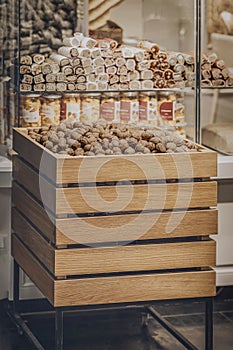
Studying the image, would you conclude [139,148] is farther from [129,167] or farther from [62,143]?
[62,143]

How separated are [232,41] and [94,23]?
28.8 inches

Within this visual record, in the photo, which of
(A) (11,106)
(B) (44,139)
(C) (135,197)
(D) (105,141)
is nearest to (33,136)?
(B) (44,139)

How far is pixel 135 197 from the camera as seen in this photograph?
10.3 feet

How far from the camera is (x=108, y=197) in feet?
10.2

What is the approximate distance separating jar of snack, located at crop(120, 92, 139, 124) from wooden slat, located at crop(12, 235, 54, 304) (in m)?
0.75

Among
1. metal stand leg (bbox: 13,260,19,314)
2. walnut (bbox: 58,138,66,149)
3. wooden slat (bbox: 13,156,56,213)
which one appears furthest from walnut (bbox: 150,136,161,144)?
metal stand leg (bbox: 13,260,19,314)

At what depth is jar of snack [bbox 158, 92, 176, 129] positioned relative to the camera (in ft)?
13.0

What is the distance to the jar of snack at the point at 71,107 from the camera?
12.8 ft

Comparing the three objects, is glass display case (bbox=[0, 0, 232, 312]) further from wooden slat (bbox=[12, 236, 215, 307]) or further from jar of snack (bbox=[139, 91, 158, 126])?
wooden slat (bbox=[12, 236, 215, 307])

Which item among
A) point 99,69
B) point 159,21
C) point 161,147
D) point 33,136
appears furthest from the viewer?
point 159,21

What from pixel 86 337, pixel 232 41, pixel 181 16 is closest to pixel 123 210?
pixel 86 337

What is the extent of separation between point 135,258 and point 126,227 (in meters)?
0.12

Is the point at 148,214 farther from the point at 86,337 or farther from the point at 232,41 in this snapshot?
the point at 232,41

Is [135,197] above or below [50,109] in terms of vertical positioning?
below
